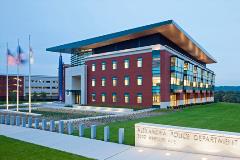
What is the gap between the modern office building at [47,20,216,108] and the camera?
45281 millimetres

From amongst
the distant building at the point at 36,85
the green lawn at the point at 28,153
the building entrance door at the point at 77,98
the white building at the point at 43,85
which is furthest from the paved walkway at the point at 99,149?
the white building at the point at 43,85

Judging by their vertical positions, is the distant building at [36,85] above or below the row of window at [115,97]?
above

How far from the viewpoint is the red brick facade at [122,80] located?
46472 millimetres

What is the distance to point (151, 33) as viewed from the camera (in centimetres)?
4678

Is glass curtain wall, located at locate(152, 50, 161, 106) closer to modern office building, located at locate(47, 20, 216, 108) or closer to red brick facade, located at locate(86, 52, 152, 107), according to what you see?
modern office building, located at locate(47, 20, 216, 108)

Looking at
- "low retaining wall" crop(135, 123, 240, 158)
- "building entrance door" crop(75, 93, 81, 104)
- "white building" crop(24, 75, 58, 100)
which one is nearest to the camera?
"low retaining wall" crop(135, 123, 240, 158)

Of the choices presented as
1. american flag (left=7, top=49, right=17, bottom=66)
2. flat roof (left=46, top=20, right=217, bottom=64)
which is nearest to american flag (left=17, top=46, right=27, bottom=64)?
american flag (left=7, top=49, right=17, bottom=66)

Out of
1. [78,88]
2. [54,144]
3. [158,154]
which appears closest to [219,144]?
A: [158,154]

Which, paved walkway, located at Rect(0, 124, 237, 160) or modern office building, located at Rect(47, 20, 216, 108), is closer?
paved walkway, located at Rect(0, 124, 237, 160)

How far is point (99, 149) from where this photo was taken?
494 inches

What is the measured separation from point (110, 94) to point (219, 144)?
1691 inches

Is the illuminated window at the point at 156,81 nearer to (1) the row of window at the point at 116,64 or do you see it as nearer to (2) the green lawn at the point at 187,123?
(1) the row of window at the point at 116,64

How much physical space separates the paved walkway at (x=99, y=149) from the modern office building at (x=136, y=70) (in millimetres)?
31439

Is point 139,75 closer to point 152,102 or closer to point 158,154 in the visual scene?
point 152,102
